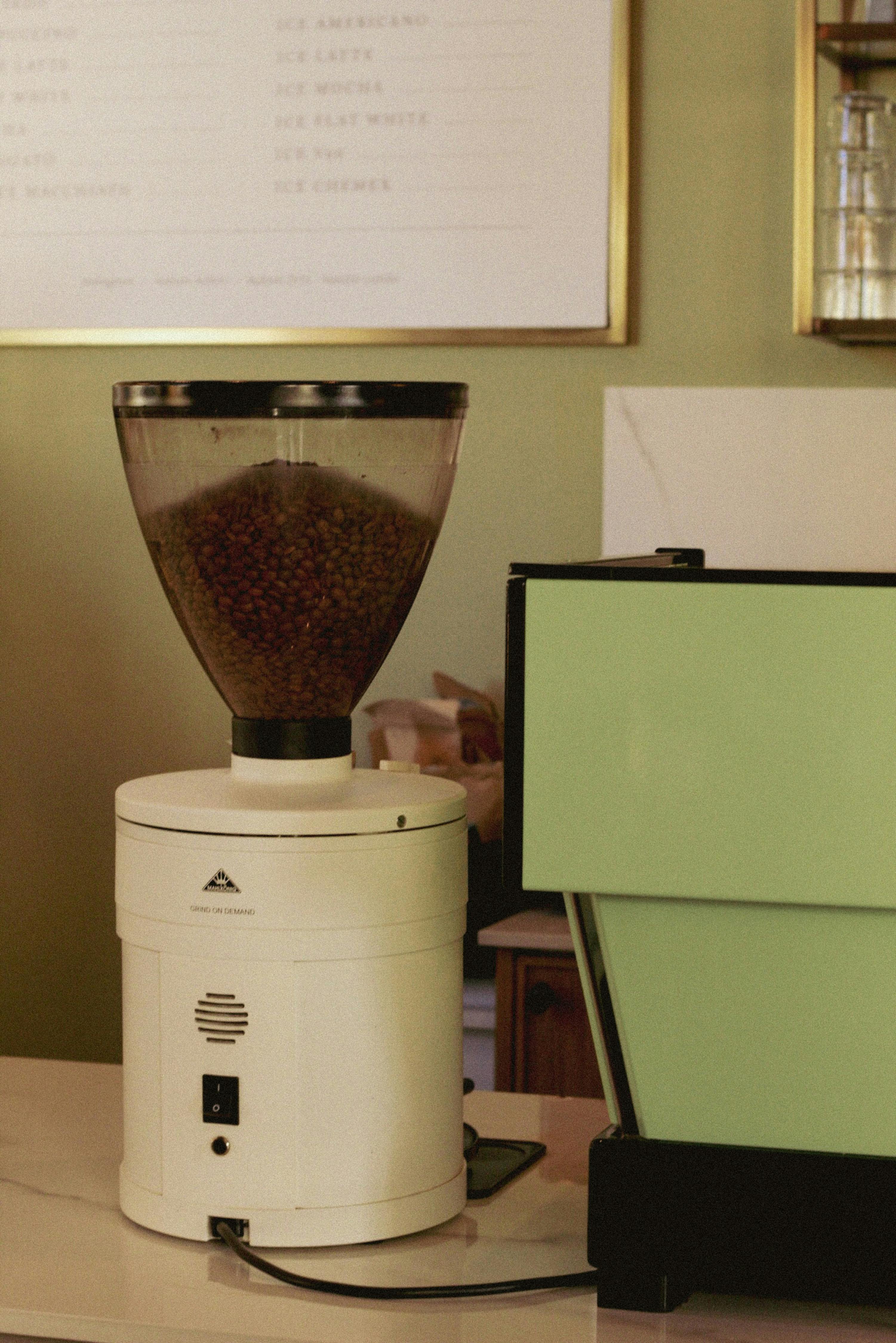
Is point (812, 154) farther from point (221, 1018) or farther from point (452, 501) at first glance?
point (221, 1018)

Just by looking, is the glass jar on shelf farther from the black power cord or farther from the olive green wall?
the black power cord

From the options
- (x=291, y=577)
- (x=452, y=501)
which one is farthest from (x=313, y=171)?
(x=291, y=577)

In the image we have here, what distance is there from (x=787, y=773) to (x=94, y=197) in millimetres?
1751

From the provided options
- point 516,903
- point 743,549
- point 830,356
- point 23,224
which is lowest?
point 516,903

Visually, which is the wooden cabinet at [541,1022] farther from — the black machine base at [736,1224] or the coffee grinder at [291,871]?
the black machine base at [736,1224]

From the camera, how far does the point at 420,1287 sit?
2.54ft

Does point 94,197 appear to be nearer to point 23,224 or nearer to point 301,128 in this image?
point 23,224

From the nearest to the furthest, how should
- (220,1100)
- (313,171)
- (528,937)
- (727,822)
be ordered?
1. (727,822)
2. (220,1100)
3. (528,937)
4. (313,171)

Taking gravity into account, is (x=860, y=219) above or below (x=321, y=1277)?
above

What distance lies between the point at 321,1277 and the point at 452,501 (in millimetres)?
1436

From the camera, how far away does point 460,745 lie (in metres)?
1.97

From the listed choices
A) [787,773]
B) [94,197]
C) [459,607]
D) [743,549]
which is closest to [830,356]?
[743,549]

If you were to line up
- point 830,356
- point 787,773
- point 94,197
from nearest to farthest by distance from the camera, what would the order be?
point 787,773, point 830,356, point 94,197

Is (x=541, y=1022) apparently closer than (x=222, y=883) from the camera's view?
No
